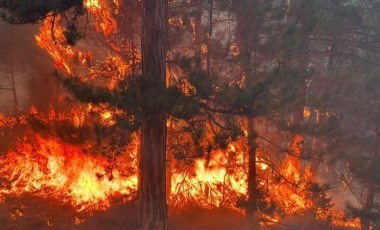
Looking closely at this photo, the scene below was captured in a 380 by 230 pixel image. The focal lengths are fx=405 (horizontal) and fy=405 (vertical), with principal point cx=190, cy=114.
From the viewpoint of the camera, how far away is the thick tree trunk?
8.81 m

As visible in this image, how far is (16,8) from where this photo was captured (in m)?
6.45

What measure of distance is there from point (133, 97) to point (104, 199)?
6.85 m

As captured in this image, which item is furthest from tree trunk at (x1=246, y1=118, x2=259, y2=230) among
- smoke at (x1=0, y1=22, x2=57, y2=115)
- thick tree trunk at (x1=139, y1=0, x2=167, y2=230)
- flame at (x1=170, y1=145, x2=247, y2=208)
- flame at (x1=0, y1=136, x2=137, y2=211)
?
smoke at (x1=0, y1=22, x2=57, y2=115)

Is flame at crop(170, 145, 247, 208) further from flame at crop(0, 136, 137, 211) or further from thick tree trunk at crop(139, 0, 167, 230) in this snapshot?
thick tree trunk at crop(139, 0, 167, 230)

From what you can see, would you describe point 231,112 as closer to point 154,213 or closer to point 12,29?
point 154,213

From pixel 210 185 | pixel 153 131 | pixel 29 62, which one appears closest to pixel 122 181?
pixel 210 185

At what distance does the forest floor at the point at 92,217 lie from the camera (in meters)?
12.2

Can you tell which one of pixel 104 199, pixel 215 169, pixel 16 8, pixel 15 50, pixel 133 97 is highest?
pixel 15 50

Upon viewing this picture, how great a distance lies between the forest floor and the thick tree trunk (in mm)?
2667

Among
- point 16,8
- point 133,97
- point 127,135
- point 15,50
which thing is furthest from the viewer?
point 15,50

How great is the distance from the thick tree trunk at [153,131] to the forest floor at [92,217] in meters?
2.67

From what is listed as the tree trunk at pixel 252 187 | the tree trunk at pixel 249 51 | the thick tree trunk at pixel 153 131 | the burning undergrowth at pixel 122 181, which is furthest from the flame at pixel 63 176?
the tree trunk at pixel 249 51

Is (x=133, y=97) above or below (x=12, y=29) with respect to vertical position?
below

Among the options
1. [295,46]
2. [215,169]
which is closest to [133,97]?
[295,46]
